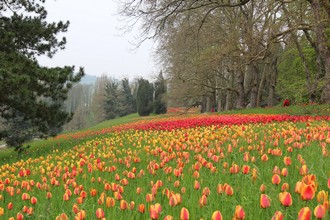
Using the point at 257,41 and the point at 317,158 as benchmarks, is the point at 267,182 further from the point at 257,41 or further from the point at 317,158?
the point at 257,41

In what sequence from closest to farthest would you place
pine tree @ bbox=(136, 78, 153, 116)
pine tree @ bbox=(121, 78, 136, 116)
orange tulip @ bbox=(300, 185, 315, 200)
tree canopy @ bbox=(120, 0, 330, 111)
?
1. orange tulip @ bbox=(300, 185, 315, 200)
2. tree canopy @ bbox=(120, 0, 330, 111)
3. pine tree @ bbox=(136, 78, 153, 116)
4. pine tree @ bbox=(121, 78, 136, 116)

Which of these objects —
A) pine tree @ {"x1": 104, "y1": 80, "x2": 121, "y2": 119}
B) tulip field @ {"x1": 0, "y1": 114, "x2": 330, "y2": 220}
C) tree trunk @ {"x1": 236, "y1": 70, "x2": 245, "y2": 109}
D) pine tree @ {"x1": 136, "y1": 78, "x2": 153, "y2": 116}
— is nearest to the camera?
tulip field @ {"x1": 0, "y1": 114, "x2": 330, "y2": 220}

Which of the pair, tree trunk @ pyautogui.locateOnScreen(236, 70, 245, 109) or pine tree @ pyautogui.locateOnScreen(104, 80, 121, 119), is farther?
pine tree @ pyautogui.locateOnScreen(104, 80, 121, 119)

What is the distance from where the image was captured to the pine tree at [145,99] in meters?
58.3

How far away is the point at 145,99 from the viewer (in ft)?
194

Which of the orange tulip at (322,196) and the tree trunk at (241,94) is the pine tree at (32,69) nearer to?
the orange tulip at (322,196)

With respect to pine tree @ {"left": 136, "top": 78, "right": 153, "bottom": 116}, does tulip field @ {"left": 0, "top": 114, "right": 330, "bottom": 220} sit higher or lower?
lower

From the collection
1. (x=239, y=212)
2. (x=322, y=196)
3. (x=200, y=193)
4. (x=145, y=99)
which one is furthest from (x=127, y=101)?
(x=239, y=212)

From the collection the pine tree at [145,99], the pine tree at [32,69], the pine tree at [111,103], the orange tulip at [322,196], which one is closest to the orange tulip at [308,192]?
the orange tulip at [322,196]

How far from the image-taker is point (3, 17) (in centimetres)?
1186

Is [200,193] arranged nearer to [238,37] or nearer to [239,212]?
[239,212]

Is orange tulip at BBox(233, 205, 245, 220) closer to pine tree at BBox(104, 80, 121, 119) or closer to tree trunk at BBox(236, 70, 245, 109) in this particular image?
tree trunk at BBox(236, 70, 245, 109)

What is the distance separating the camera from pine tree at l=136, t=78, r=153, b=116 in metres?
58.3

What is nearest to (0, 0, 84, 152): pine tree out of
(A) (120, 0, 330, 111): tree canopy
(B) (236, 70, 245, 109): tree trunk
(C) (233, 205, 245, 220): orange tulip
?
(A) (120, 0, 330, 111): tree canopy
